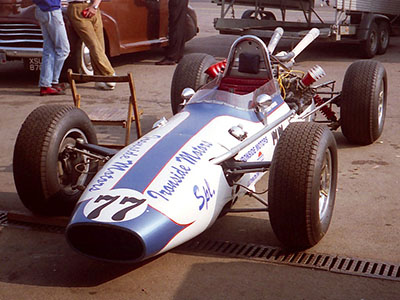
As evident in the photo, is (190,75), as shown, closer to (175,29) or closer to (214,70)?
(214,70)

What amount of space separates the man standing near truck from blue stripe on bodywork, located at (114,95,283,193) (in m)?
4.86

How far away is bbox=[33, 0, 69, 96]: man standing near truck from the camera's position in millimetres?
9758

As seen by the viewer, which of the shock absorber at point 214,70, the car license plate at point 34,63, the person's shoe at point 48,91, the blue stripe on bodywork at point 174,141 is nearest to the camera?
the blue stripe on bodywork at point 174,141

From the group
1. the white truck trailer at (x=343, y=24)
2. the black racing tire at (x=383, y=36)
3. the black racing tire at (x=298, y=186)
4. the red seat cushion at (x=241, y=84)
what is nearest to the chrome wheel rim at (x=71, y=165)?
the red seat cushion at (x=241, y=84)

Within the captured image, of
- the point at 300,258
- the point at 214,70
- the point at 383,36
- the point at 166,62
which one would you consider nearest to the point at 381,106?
the point at 214,70

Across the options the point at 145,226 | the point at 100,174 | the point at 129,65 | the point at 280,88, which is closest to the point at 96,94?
the point at 129,65

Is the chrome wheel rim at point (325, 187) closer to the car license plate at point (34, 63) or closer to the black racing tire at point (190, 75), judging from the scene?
the black racing tire at point (190, 75)

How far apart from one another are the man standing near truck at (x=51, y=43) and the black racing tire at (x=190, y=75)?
10.2 ft

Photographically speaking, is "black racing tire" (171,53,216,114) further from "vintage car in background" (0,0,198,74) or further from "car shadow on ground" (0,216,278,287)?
"vintage car in background" (0,0,198,74)

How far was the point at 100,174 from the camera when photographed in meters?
4.58

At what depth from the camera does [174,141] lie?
16.0 feet

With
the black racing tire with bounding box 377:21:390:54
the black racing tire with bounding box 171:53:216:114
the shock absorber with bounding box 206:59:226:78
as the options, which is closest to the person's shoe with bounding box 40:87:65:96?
the black racing tire with bounding box 171:53:216:114

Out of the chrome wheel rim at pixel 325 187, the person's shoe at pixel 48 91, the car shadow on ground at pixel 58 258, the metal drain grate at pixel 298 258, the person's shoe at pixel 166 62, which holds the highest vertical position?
the chrome wheel rim at pixel 325 187

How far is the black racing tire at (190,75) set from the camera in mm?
7285
